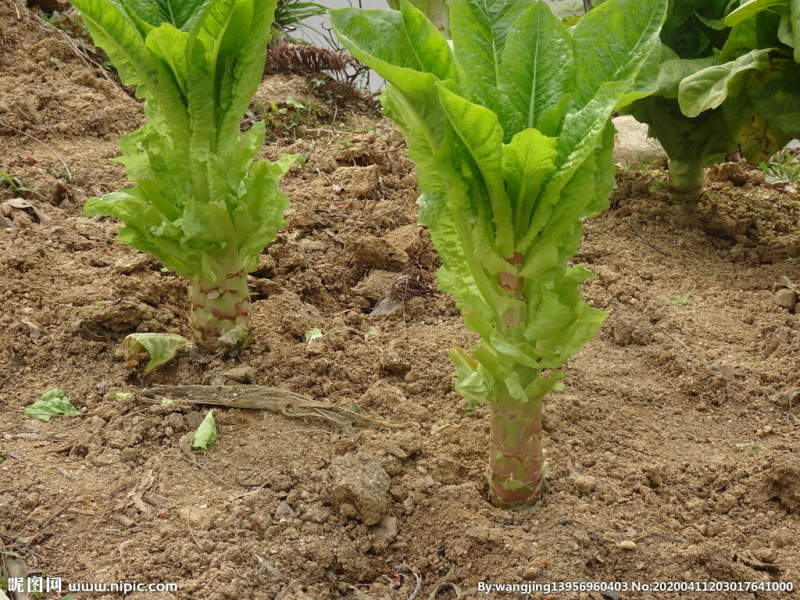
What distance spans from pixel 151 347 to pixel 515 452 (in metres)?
1.32

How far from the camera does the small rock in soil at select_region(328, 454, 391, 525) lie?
7.15ft

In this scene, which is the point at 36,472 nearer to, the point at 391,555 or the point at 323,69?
the point at 391,555

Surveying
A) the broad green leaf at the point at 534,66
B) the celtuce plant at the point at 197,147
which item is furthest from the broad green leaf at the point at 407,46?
the celtuce plant at the point at 197,147

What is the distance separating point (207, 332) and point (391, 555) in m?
1.09

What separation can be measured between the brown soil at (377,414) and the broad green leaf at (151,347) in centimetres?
6

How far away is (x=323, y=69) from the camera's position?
550 cm

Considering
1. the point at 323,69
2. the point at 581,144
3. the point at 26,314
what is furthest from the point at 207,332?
the point at 323,69

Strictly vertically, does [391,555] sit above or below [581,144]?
below

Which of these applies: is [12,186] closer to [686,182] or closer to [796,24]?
[686,182]

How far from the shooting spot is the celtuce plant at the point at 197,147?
2.34 m

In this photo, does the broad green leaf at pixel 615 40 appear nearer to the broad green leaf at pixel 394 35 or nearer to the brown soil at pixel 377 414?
the broad green leaf at pixel 394 35

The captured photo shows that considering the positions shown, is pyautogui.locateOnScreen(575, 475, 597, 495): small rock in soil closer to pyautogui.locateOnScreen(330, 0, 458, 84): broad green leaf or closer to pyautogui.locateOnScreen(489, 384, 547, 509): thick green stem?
pyautogui.locateOnScreen(489, 384, 547, 509): thick green stem

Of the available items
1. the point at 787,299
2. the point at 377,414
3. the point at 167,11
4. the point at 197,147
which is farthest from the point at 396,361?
the point at 787,299

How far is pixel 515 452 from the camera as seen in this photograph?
2.12 metres
